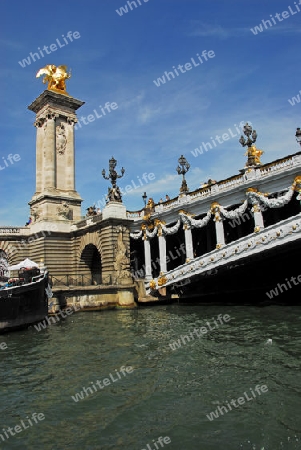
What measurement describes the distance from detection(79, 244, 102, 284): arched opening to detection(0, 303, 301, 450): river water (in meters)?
17.7

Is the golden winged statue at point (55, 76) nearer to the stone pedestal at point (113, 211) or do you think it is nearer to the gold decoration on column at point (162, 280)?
the stone pedestal at point (113, 211)

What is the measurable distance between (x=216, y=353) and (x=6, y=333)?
10.8 meters

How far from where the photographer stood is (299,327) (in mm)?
15383

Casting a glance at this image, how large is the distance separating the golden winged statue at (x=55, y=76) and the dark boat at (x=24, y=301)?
2318 centimetres

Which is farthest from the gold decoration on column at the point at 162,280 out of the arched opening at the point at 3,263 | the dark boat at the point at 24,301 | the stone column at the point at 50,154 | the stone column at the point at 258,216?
the arched opening at the point at 3,263

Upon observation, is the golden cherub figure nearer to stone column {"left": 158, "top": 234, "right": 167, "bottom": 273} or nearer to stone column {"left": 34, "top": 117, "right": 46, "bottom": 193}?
stone column {"left": 158, "top": 234, "right": 167, "bottom": 273}

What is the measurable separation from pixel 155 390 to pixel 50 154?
30295 millimetres

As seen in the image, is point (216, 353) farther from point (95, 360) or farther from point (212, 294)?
point (212, 294)

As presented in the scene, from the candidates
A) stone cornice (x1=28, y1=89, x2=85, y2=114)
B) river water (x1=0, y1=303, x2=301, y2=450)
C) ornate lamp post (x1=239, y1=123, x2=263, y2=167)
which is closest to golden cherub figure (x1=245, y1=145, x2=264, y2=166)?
ornate lamp post (x1=239, y1=123, x2=263, y2=167)

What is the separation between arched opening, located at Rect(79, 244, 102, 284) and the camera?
33906 millimetres

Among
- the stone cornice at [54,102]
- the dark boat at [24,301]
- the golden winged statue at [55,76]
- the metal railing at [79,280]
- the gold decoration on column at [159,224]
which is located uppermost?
the golden winged statue at [55,76]

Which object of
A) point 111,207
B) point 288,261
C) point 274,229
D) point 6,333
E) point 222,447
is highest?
point 111,207

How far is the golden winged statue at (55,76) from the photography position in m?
37.5

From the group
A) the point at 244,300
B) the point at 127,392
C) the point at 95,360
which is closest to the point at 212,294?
the point at 244,300
